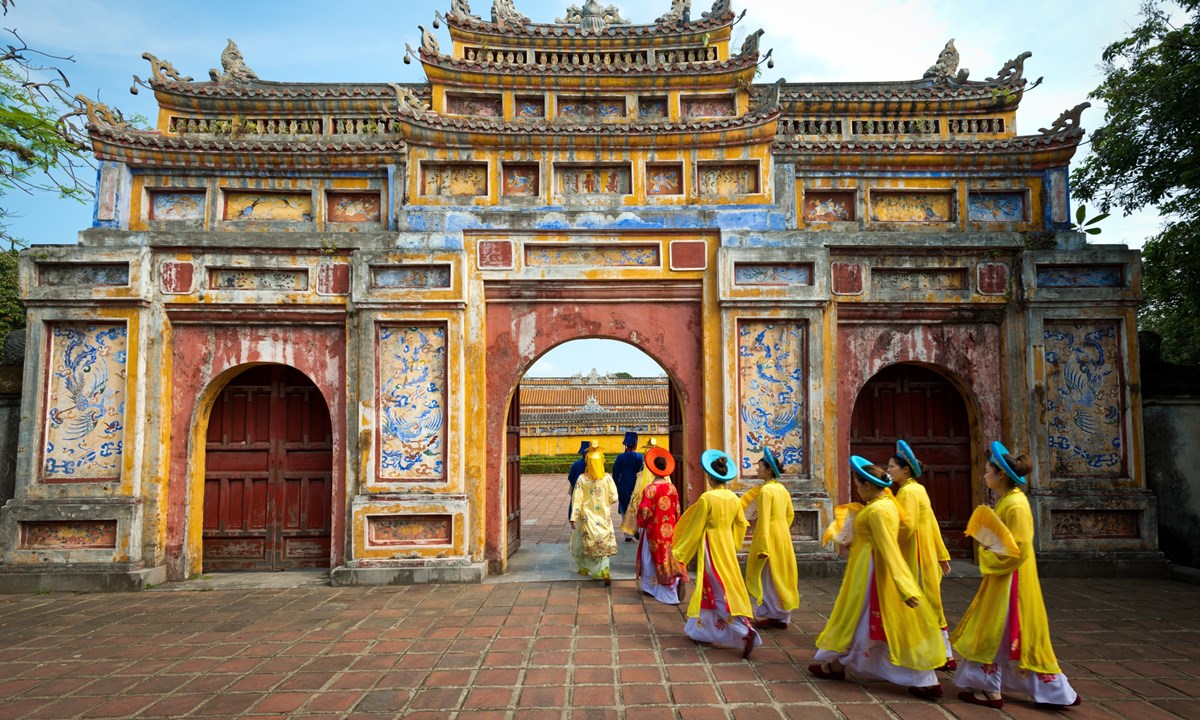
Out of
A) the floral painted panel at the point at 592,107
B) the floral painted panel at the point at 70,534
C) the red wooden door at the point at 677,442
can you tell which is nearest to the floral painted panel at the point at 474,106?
the floral painted panel at the point at 592,107

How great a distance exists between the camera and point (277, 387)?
8.45 metres

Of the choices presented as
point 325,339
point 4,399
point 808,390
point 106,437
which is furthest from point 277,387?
point 808,390

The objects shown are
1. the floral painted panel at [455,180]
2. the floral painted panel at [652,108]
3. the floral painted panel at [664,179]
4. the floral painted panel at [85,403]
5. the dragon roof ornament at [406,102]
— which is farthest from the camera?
the floral painted panel at [652,108]

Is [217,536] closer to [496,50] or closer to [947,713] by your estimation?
[496,50]

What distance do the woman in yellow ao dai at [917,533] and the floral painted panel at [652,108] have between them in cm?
602

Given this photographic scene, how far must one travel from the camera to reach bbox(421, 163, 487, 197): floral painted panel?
837 cm

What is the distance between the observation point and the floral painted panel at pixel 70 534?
7430mm

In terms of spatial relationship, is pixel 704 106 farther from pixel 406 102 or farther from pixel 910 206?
pixel 406 102

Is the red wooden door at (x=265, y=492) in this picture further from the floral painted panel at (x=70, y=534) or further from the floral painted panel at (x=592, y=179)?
the floral painted panel at (x=592, y=179)

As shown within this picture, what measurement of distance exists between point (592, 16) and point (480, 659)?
8981mm

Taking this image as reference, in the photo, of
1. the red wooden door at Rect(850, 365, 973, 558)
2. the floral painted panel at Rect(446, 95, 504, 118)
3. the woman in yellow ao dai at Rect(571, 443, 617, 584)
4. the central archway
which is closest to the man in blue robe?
the central archway

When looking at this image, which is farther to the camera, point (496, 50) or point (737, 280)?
point (496, 50)

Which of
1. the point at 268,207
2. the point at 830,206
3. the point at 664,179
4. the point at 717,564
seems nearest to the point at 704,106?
the point at 664,179

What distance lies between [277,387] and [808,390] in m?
6.38
